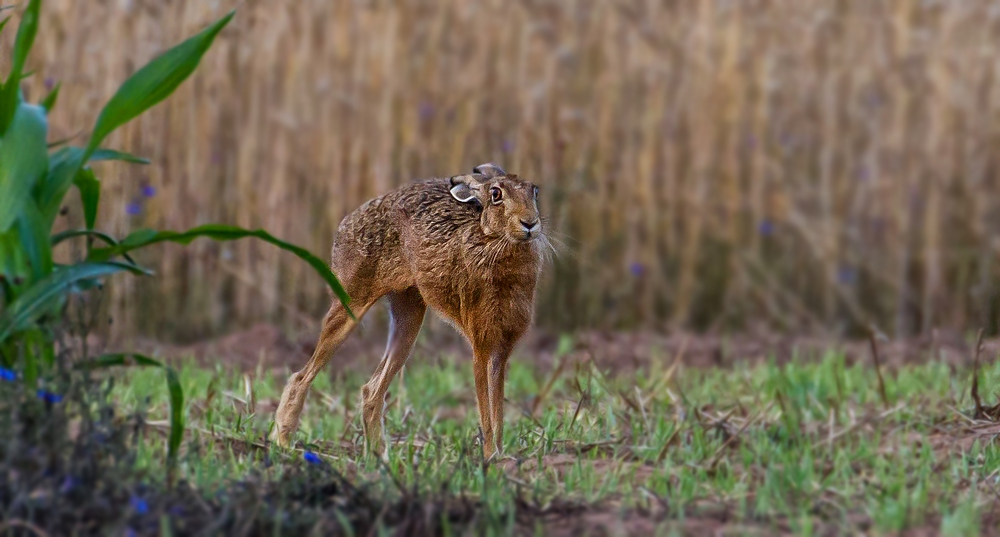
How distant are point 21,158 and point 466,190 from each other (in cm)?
228

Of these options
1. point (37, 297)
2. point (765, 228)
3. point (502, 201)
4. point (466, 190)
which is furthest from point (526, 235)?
point (765, 228)

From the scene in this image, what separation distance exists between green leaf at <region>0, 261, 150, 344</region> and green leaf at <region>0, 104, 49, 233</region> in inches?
8.1

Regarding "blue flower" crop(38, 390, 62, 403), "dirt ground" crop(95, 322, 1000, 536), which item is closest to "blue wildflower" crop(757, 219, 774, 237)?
"dirt ground" crop(95, 322, 1000, 536)

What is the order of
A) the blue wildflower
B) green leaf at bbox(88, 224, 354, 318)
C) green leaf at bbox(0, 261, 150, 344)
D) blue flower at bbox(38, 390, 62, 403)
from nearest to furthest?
1. blue flower at bbox(38, 390, 62, 403)
2. green leaf at bbox(0, 261, 150, 344)
3. green leaf at bbox(88, 224, 354, 318)
4. the blue wildflower

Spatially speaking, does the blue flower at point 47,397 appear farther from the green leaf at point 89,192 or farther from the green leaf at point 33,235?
the green leaf at point 89,192

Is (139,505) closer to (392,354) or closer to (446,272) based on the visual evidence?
(446,272)

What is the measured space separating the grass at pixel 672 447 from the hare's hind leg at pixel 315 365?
127 millimetres

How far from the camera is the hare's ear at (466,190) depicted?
5.75 meters

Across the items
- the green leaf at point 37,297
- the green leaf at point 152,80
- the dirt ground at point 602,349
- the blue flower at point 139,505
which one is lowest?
the dirt ground at point 602,349

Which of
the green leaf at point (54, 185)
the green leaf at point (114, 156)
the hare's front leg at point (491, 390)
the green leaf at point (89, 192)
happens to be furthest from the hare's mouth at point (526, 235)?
the green leaf at point (54, 185)

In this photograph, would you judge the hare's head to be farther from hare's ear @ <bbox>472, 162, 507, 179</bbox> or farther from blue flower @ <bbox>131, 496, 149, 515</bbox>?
blue flower @ <bbox>131, 496, 149, 515</bbox>

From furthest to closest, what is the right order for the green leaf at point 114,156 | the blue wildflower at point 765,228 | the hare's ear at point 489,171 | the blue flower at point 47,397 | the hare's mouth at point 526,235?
1. the blue wildflower at point 765,228
2. the hare's ear at point 489,171
3. the hare's mouth at point 526,235
4. the green leaf at point 114,156
5. the blue flower at point 47,397

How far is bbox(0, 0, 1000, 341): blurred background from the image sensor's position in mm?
9477

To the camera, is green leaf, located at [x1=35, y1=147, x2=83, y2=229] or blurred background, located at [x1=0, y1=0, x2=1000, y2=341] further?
blurred background, located at [x1=0, y1=0, x2=1000, y2=341]
